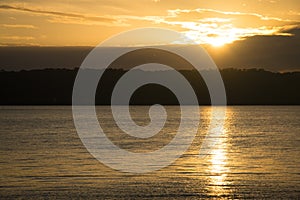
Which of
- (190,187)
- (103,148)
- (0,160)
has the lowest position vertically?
(190,187)

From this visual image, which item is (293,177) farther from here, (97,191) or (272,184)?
(97,191)

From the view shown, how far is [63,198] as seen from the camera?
3828cm

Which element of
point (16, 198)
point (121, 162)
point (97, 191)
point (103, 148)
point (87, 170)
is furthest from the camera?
point (103, 148)

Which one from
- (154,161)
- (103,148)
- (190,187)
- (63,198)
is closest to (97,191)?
(63,198)

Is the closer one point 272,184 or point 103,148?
point 272,184

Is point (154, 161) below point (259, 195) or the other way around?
the other way around

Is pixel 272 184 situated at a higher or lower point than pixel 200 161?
lower

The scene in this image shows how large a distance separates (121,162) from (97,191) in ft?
56.3

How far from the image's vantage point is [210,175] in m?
50.1

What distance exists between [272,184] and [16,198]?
17.9m

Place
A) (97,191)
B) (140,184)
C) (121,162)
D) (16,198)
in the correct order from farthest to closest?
(121,162) < (140,184) < (97,191) < (16,198)

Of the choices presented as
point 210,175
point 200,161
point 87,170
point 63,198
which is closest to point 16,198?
point 63,198

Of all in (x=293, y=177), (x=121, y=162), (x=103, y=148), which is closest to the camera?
(x=293, y=177)

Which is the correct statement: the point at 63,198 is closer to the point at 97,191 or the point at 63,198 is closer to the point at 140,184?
the point at 97,191
